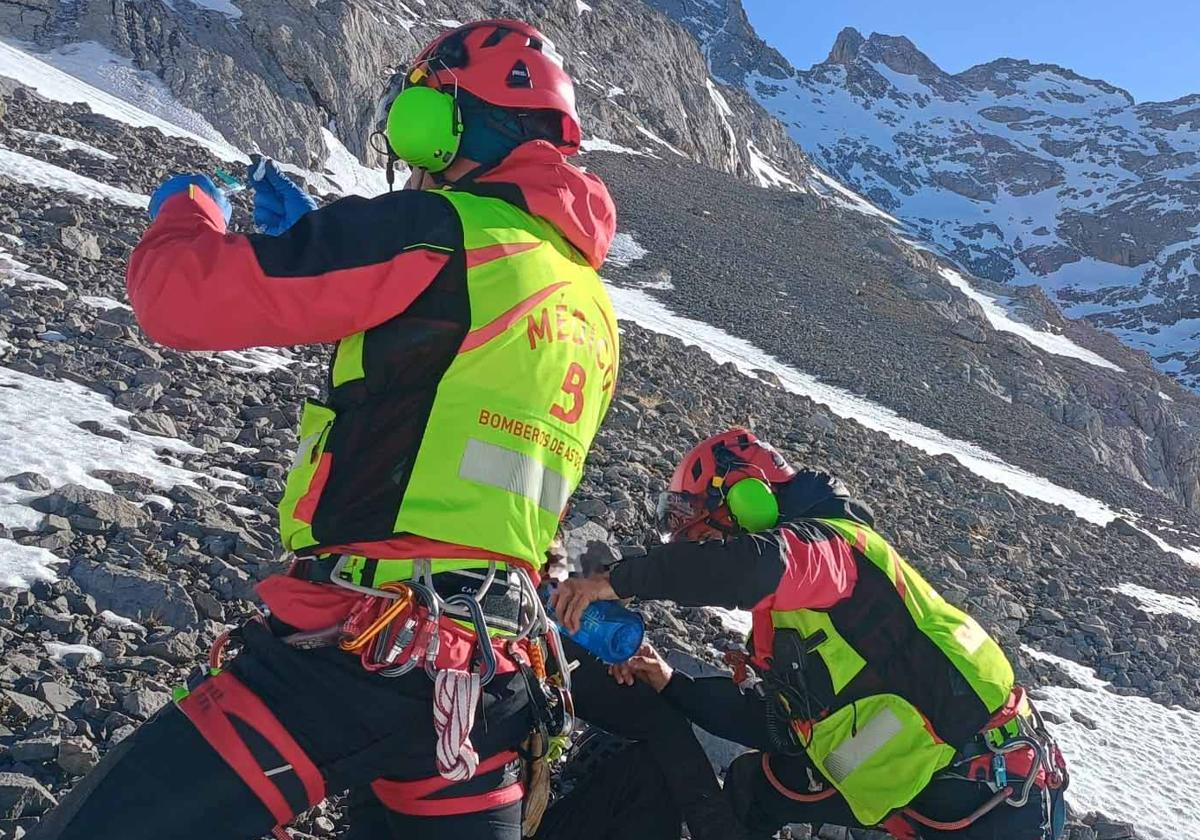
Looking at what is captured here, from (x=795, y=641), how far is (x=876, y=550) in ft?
1.70

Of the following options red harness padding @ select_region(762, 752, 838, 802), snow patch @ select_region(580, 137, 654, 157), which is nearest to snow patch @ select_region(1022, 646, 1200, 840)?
red harness padding @ select_region(762, 752, 838, 802)

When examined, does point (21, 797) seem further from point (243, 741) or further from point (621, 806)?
point (621, 806)

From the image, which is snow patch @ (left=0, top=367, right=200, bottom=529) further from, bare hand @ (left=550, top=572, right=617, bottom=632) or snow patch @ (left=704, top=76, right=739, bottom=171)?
snow patch @ (left=704, top=76, right=739, bottom=171)

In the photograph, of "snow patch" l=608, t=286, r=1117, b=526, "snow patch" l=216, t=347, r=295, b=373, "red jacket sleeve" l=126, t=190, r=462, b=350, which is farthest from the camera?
"snow patch" l=608, t=286, r=1117, b=526

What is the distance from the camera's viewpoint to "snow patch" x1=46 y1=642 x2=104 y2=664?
3729mm

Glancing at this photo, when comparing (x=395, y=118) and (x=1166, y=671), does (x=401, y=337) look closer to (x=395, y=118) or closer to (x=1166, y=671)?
(x=395, y=118)

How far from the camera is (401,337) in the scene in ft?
7.04

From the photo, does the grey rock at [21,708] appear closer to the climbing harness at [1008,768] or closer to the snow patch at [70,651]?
the snow patch at [70,651]

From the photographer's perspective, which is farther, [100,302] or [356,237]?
[100,302]

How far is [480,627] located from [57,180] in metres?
12.7

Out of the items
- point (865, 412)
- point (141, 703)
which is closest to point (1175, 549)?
point (865, 412)

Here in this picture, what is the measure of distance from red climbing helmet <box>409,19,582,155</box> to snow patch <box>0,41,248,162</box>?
770 inches

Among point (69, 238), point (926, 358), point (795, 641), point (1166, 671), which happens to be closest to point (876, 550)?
point (795, 641)

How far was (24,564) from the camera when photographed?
4199 millimetres
